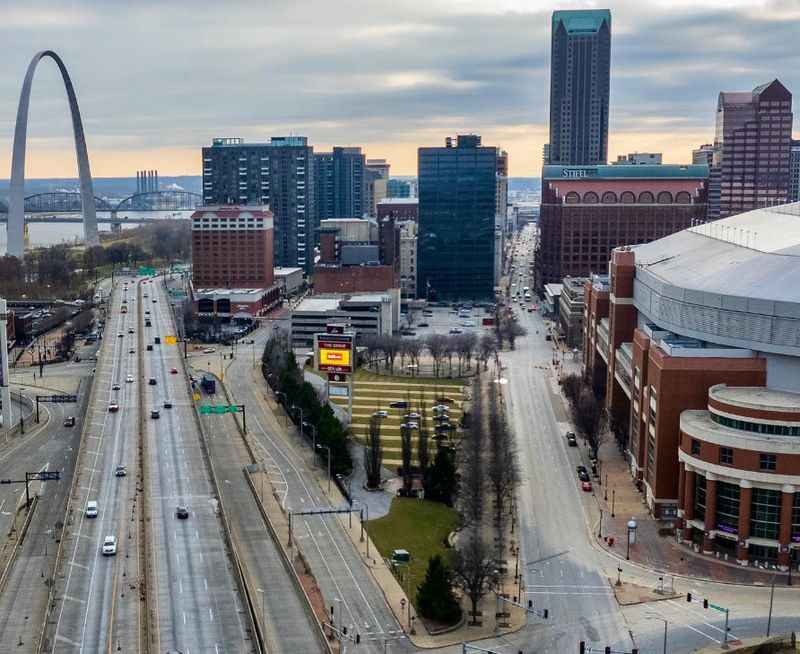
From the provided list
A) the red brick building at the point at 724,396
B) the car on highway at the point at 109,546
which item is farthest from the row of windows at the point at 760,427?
the car on highway at the point at 109,546

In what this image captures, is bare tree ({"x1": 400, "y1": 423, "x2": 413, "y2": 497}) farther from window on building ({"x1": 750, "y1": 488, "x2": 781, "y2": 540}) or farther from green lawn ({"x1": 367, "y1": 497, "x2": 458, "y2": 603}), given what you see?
window on building ({"x1": 750, "y1": 488, "x2": 781, "y2": 540})

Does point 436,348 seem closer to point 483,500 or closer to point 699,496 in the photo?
point 483,500

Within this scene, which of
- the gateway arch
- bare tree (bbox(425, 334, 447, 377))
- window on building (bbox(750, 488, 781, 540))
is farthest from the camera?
the gateway arch

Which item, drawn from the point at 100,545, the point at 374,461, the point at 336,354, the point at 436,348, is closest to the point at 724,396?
the point at 374,461

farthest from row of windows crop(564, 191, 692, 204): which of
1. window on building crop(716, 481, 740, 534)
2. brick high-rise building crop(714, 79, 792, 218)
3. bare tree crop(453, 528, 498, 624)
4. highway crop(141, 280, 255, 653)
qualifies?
bare tree crop(453, 528, 498, 624)

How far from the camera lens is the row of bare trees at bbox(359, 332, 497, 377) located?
96938 mm

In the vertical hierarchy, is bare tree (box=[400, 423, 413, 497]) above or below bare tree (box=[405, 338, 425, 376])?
below

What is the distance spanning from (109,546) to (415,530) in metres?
15.8

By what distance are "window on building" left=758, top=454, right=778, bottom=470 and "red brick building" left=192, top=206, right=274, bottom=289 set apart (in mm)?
97730

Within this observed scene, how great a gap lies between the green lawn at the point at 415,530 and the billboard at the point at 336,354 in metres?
13.9

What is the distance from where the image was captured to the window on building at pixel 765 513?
48844mm

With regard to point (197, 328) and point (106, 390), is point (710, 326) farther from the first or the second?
point (197, 328)

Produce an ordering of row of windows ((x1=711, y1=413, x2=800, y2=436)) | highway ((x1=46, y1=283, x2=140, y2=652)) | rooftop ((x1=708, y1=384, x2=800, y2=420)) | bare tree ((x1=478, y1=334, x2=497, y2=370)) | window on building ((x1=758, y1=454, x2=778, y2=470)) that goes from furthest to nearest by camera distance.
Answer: bare tree ((x1=478, y1=334, x2=497, y2=370)) → rooftop ((x1=708, y1=384, x2=800, y2=420)) → row of windows ((x1=711, y1=413, x2=800, y2=436)) → window on building ((x1=758, y1=454, x2=778, y2=470)) → highway ((x1=46, y1=283, x2=140, y2=652))

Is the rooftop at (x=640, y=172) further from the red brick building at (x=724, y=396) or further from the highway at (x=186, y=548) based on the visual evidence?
the highway at (x=186, y=548)
